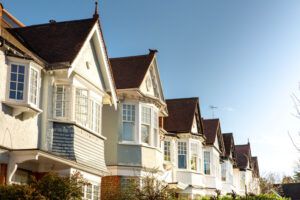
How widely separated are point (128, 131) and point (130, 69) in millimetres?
3987

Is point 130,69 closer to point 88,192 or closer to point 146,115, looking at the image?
point 146,115

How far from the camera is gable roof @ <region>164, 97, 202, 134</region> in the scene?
3706 cm

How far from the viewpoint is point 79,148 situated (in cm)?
2169

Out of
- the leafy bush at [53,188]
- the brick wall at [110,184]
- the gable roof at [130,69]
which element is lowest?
the leafy bush at [53,188]

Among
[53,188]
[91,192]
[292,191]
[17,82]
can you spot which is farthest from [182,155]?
[292,191]

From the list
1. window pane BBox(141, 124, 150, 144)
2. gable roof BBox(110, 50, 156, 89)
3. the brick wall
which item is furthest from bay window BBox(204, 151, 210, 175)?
the brick wall

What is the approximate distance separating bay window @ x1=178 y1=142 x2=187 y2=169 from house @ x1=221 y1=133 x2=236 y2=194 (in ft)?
39.8

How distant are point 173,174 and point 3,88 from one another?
62.5 feet

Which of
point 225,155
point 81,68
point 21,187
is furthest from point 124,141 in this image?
point 225,155

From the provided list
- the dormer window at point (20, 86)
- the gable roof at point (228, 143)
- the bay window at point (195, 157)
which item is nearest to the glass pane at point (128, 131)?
the dormer window at point (20, 86)

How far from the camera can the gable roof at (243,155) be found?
63.0m

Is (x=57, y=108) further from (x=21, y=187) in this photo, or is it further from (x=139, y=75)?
(x=139, y=75)

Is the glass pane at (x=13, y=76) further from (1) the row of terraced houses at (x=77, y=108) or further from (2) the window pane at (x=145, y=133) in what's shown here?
(2) the window pane at (x=145, y=133)

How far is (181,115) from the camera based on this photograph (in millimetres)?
38031
